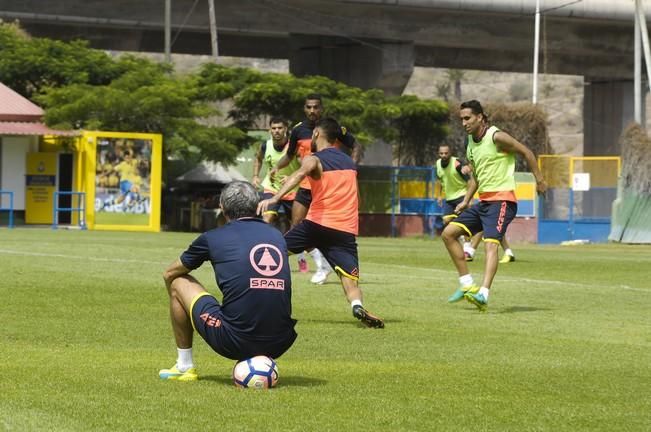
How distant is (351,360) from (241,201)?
2.27 m

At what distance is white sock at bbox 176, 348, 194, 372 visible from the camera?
9234mm

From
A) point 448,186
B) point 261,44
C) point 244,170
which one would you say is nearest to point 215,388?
point 448,186

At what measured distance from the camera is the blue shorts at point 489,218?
15500 millimetres

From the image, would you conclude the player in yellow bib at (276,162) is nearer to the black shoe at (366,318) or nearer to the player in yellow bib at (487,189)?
the player in yellow bib at (487,189)

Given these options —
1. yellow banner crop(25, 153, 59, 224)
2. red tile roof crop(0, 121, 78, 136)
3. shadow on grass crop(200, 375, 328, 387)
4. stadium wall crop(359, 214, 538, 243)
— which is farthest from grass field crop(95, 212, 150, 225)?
shadow on grass crop(200, 375, 328, 387)

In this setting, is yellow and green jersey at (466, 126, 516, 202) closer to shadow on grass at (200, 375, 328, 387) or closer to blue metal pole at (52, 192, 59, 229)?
shadow on grass at (200, 375, 328, 387)

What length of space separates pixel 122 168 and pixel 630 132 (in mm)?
14149

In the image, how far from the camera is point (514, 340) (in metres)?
12.6

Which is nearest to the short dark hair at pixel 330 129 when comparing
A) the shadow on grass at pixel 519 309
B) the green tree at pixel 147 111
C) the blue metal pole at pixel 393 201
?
the shadow on grass at pixel 519 309

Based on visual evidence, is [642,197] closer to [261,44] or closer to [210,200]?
[210,200]

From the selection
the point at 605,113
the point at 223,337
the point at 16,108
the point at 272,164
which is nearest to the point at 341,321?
the point at 223,337

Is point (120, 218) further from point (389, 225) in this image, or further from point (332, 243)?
point (332, 243)

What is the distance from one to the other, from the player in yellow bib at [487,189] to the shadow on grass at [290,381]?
5916 millimetres

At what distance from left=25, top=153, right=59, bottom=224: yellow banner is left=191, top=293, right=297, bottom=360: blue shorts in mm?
34783
